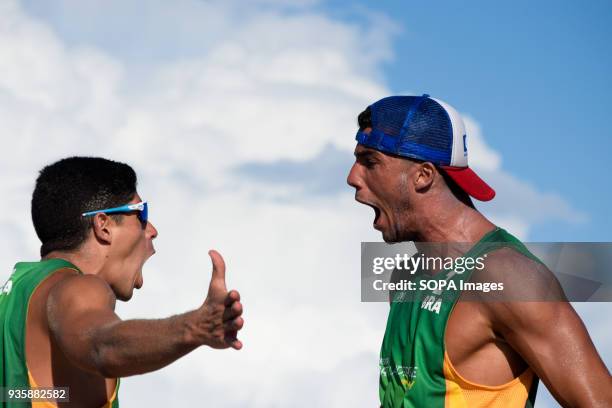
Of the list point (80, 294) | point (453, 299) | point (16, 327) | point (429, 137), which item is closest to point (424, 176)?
point (429, 137)

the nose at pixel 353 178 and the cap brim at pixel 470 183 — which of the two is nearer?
the cap brim at pixel 470 183

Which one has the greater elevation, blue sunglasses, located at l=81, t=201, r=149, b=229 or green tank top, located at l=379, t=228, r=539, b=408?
blue sunglasses, located at l=81, t=201, r=149, b=229

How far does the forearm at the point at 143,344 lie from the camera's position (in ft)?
15.8

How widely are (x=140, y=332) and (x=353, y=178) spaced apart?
271 centimetres

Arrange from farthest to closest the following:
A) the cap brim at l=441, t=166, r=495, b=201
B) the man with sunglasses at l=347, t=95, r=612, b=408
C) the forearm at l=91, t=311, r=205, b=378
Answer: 1. the cap brim at l=441, t=166, r=495, b=201
2. the man with sunglasses at l=347, t=95, r=612, b=408
3. the forearm at l=91, t=311, r=205, b=378

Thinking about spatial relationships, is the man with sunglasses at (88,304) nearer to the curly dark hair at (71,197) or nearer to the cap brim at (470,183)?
the curly dark hair at (71,197)

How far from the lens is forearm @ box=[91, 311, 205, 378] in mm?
4824

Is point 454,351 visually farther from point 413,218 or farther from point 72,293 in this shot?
point 72,293

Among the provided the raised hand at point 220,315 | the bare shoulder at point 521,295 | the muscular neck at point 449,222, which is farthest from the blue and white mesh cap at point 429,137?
the raised hand at point 220,315

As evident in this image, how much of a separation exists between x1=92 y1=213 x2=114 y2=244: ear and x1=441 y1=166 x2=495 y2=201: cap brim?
2.34 m

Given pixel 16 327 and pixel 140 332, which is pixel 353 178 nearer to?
pixel 16 327

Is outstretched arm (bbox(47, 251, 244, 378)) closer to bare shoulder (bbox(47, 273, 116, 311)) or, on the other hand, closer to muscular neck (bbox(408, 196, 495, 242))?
bare shoulder (bbox(47, 273, 116, 311))

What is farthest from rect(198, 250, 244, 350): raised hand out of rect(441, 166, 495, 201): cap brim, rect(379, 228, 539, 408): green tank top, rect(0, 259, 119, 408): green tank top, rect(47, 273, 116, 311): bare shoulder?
rect(441, 166, 495, 201): cap brim

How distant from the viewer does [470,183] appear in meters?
7.02
